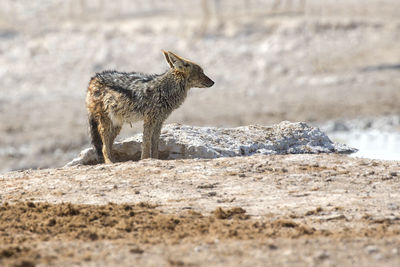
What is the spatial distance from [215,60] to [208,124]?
3.62 metres

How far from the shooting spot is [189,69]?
7.97 metres

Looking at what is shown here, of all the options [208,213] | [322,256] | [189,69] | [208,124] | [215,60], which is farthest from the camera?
[215,60]

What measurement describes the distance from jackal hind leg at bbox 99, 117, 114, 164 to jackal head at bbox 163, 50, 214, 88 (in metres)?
0.86

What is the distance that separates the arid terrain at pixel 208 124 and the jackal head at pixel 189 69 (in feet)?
4.14

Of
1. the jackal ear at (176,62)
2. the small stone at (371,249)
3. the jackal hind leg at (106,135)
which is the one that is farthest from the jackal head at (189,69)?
the small stone at (371,249)

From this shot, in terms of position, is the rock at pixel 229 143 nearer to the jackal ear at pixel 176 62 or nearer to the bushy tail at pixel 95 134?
the bushy tail at pixel 95 134

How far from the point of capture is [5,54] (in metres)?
21.2

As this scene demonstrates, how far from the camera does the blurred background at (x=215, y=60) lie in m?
16.5

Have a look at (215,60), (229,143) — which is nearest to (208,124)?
(215,60)

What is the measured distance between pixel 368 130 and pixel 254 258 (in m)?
10.8

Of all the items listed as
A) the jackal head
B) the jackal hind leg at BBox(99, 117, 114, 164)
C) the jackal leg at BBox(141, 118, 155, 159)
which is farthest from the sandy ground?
the jackal head

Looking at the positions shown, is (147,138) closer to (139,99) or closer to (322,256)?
(139,99)

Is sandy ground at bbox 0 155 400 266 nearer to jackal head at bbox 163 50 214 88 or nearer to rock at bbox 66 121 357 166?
rock at bbox 66 121 357 166

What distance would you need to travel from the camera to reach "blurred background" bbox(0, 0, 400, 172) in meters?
16.5
